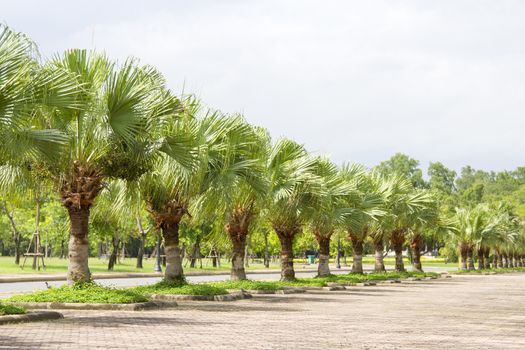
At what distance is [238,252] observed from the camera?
31.2m

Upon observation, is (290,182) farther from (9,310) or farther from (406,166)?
(406,166)

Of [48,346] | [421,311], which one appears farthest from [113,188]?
[48,346]

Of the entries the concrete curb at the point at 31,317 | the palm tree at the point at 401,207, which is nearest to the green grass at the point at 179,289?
the concrete curb at the point at 31,317

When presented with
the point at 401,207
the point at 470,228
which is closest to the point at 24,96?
the point at 401,207

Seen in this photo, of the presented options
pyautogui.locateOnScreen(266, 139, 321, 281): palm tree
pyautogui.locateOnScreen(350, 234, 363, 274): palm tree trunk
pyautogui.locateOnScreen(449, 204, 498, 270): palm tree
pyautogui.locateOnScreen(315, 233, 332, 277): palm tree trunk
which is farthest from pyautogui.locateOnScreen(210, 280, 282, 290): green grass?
pyautogui.locateOnScreen(449, 204, 498, 270): palm tree

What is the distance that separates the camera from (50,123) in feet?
63.4

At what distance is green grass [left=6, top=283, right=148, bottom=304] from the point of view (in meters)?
19.8

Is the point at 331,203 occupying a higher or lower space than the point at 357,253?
higher

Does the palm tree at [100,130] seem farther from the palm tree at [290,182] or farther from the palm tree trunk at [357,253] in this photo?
the palm tree trunk at [357,253]

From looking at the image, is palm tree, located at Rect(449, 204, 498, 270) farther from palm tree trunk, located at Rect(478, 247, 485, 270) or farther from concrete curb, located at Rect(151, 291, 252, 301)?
concrete curb, located at Rect(151, 291, 252, 301)

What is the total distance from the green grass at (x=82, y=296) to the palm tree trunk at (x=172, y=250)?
16.0 feet

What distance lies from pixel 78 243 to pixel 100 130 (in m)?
3.20

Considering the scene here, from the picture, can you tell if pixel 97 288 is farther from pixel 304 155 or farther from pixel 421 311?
pixel 304 155

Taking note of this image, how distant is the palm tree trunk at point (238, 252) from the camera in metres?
30.8
